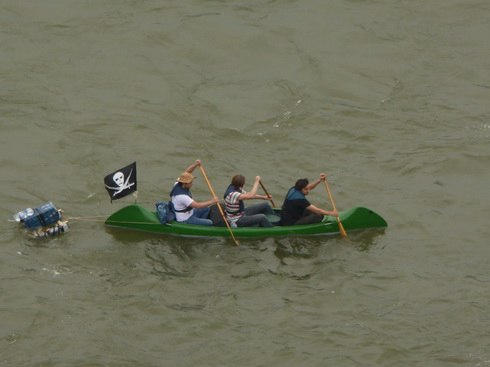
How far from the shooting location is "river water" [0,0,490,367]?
13.5 meters

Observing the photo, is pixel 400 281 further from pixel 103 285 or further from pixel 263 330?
pixel 103 285

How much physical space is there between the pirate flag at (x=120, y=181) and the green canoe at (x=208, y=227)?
35cm

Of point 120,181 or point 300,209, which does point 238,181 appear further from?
point 120,181

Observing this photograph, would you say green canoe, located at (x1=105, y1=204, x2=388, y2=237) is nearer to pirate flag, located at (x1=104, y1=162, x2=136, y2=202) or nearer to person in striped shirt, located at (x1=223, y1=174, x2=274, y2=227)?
person in striped shirt, located at (x1=223, y1=174, x2=274, y2=227)

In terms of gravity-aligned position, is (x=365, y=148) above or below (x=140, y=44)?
below

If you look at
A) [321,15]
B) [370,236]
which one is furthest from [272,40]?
[370,236]

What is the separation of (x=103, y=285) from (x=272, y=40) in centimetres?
1075

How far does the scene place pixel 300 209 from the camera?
52.4ft

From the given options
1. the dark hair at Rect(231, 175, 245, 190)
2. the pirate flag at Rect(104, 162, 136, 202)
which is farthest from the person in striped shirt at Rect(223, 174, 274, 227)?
the pirate flag at Rect(104, 162, 136, 202)

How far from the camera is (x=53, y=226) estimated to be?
15.4m

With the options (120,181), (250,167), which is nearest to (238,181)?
(120,181)

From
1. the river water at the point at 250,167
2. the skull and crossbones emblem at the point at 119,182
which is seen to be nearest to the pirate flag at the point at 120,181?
the skull and crossbones emblem at the point at 119,182

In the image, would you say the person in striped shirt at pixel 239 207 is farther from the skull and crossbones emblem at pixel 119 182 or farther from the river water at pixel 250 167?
the skull and crossbones emblem at pixel 119 182

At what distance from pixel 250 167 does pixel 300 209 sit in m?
3.02
